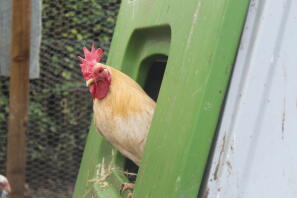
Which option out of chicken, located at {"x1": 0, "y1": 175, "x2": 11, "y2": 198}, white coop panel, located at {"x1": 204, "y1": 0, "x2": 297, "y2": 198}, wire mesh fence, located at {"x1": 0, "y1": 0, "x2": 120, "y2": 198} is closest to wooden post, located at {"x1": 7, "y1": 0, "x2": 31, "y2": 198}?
chicken, located at {"x1": 0, "y1": 175, "x2": 11, "y2": 198}

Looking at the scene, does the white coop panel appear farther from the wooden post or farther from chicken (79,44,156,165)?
the wooden post

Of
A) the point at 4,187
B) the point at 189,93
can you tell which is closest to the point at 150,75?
the point at 189,93

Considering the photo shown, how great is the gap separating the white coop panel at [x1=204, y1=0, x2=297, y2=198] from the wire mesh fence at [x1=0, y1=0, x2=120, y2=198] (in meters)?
3.44

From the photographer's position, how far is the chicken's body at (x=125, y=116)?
4.69 feet

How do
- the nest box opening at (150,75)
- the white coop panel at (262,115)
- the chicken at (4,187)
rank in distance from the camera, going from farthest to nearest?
the chicken at (4,187) < the nest box opening at (150,75) < the white coop panel at (262,115)

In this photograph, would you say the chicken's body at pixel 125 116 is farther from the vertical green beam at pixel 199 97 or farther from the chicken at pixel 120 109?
the vertical green beam at pixel 199 97

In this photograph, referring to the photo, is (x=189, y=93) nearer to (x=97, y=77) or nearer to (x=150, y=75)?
(x=97, y=77)

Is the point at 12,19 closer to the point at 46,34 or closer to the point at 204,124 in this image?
the point at 46,34

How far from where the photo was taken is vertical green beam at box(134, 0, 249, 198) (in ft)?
2.94

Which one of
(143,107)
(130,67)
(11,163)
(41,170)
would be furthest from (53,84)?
(143,107)

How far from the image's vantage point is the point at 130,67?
5.89 ft

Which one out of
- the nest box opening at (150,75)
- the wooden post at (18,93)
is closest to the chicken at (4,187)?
the wooden post at (18,93)

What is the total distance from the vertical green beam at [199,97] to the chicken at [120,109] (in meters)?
0.41

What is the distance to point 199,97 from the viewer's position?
90 centimetres
